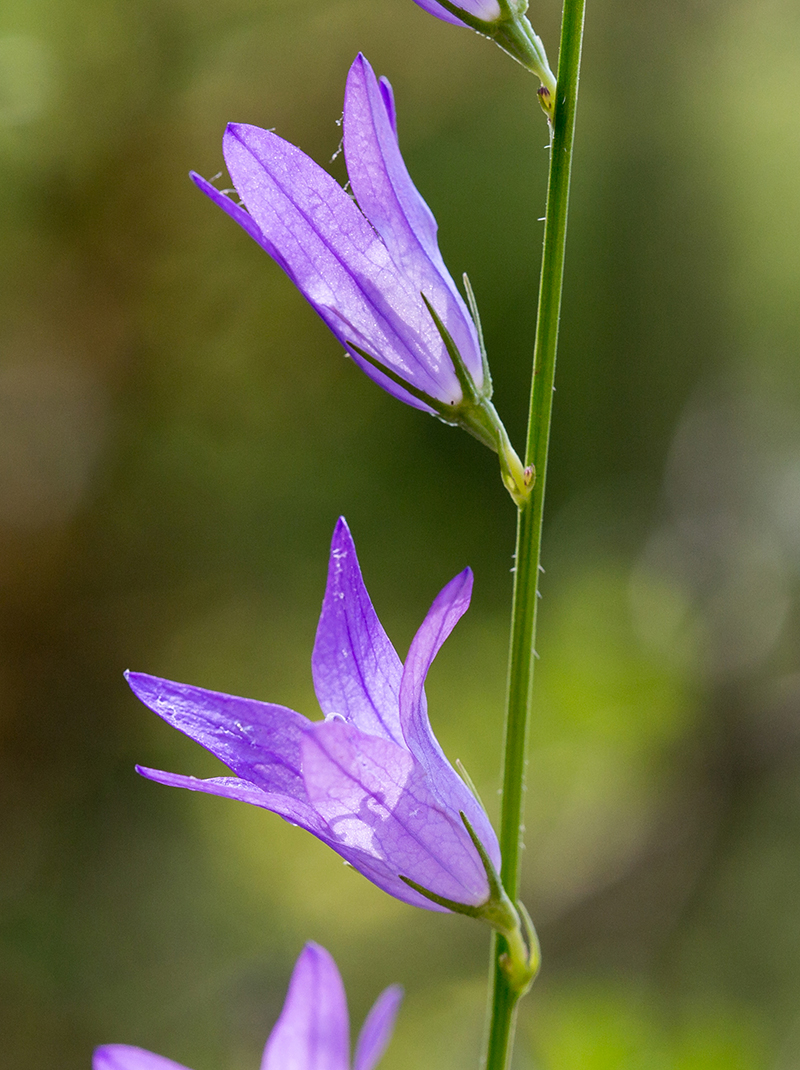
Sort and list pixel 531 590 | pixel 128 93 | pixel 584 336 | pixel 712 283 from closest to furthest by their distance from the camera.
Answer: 1. pixel 531 590
2. pixel 128 93
3. pixel 584 336
4. pixel 712 283

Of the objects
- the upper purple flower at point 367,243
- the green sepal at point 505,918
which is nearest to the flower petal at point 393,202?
the upper purple flower at point 367,243

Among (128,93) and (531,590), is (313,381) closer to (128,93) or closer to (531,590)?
(128,93)

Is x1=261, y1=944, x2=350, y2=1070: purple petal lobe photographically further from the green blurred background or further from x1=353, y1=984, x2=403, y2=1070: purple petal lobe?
the green blurred background

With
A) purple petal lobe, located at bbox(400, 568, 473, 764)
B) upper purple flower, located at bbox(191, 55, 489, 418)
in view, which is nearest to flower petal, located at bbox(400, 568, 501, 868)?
purple petal lobe, located at bbox(400, 568, 473, 764)

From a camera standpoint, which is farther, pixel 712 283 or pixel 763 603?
pixel 712 283

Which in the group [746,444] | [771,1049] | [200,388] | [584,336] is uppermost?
[584,336]

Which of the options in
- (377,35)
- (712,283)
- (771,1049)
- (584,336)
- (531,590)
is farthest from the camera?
(712,283)

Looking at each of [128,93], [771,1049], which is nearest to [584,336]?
[128,93]
